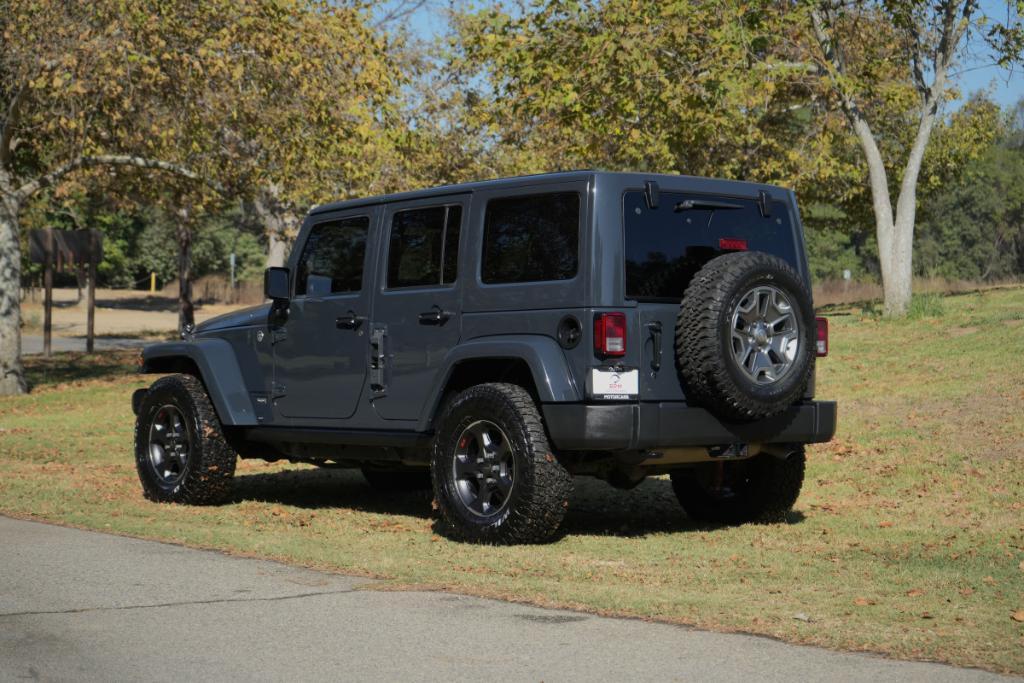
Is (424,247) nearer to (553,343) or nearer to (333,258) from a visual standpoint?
(333,258)

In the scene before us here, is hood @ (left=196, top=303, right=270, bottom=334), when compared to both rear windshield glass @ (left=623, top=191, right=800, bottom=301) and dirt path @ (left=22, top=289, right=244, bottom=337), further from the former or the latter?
dirt path @ (left=22, top=289, right=244, bottom=337)

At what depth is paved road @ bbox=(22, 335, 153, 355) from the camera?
35.4 meters

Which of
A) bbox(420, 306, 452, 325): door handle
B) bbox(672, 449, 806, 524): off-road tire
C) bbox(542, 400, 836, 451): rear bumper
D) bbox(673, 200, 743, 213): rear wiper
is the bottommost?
bbox(672, 449, 806, 524): off-road tire

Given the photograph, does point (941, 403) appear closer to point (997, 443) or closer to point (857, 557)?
point (997, 443)

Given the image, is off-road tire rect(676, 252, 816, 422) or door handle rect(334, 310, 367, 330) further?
door handle rect(334, 310, 367, 330)

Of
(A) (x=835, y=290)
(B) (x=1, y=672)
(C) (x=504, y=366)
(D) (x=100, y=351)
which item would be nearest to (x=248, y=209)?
(D) (x=100, y=351)

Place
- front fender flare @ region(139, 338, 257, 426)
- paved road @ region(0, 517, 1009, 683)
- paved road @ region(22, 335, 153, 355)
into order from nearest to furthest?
1. paved road @ region(0, 517, 1009, 683)
2. front fender flare @ region(139, 338, 257, 426)
3. paved road @ region(22, 335, 153, 355)

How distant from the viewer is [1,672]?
565 cm

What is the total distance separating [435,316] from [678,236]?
166 cm

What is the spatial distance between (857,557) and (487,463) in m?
2.30

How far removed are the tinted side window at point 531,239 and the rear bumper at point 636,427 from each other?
0.83 m

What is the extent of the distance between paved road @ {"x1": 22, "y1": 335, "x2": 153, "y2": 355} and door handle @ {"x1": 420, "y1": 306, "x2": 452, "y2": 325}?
86.4ft

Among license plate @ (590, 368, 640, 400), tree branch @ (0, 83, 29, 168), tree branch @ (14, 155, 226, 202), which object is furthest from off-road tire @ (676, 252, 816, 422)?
tree branch @ (14, 155, 226, 202)

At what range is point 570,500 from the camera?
33.0 ft
